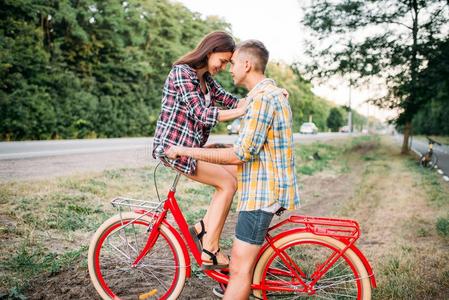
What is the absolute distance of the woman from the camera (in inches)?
106

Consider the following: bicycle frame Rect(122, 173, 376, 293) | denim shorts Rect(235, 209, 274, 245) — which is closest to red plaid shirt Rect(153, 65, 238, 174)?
bicycle frame Rect(122, 173, 376, 293)

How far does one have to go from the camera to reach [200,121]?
8.74 feet

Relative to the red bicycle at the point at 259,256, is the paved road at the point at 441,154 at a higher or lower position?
lower

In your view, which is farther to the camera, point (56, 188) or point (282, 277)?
point (56, 188)

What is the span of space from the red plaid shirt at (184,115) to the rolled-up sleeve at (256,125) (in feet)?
1.22

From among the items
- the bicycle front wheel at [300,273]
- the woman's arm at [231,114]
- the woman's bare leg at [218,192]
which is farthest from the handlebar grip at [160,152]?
the bicycle front wheel at [300,273]

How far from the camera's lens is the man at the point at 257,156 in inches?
93.0

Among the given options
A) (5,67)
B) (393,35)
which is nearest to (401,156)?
(393,35)

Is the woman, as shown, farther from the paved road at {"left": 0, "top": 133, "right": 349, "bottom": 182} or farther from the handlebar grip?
the paved road at {"left": 0, "top": 133, "right": 349, "bottom": 182}

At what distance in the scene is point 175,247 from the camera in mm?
2932

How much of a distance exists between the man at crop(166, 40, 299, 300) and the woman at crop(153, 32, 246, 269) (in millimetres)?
253

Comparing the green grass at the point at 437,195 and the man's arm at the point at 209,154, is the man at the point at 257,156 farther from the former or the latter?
the green grass at the point at 437,195

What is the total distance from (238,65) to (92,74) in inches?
906

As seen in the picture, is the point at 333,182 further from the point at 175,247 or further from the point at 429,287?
the point at 175,247
